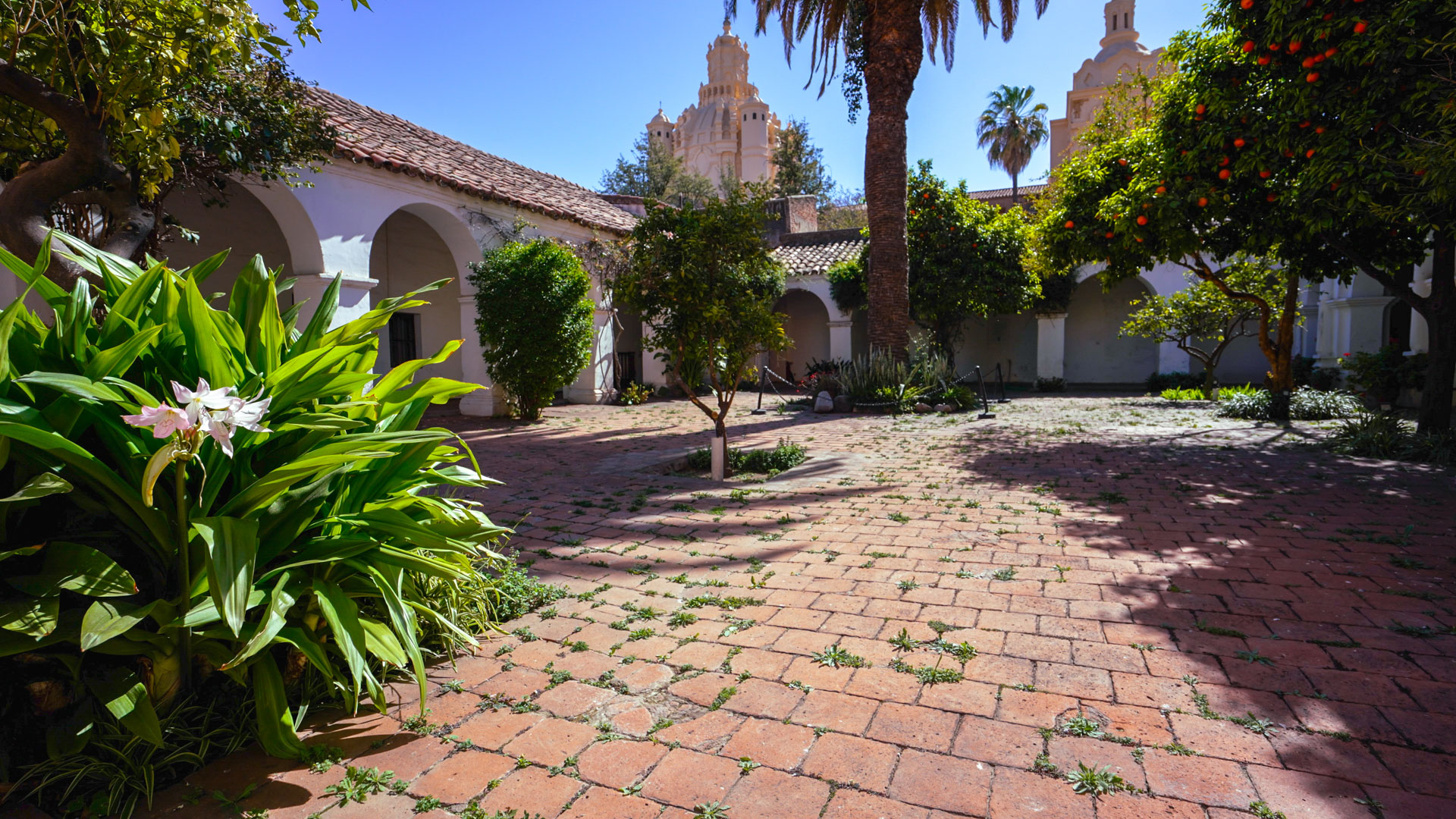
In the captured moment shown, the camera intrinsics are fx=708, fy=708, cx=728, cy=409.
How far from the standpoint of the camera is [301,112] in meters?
6.62

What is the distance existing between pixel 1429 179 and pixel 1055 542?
3.76 m

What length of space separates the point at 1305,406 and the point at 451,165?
47.8 ft

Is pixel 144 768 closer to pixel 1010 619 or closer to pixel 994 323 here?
pixel 1010 619

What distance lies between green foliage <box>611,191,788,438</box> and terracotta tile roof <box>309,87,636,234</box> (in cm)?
503

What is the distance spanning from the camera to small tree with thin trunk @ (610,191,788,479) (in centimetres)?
640

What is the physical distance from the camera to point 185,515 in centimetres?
192

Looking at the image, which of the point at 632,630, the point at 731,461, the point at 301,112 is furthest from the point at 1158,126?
the point at 301,112

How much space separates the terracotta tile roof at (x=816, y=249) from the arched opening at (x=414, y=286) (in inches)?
379

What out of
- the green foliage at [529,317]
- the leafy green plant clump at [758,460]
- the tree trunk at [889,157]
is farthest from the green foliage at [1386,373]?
the green foliage at [529,317]

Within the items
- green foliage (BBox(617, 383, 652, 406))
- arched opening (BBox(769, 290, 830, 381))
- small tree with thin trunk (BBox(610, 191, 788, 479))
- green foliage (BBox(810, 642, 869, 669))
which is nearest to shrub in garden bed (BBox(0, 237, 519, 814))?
green foliage (BBox(810, 642, 869, 669))

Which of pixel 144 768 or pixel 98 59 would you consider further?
pixel 98 59

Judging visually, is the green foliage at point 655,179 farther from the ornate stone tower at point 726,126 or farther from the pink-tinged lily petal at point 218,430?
the pink-tinged lily petal at point 218,430

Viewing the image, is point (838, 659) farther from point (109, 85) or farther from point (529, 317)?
point (529, 317)

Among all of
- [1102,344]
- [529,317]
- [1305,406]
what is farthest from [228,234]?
[1102,344]
